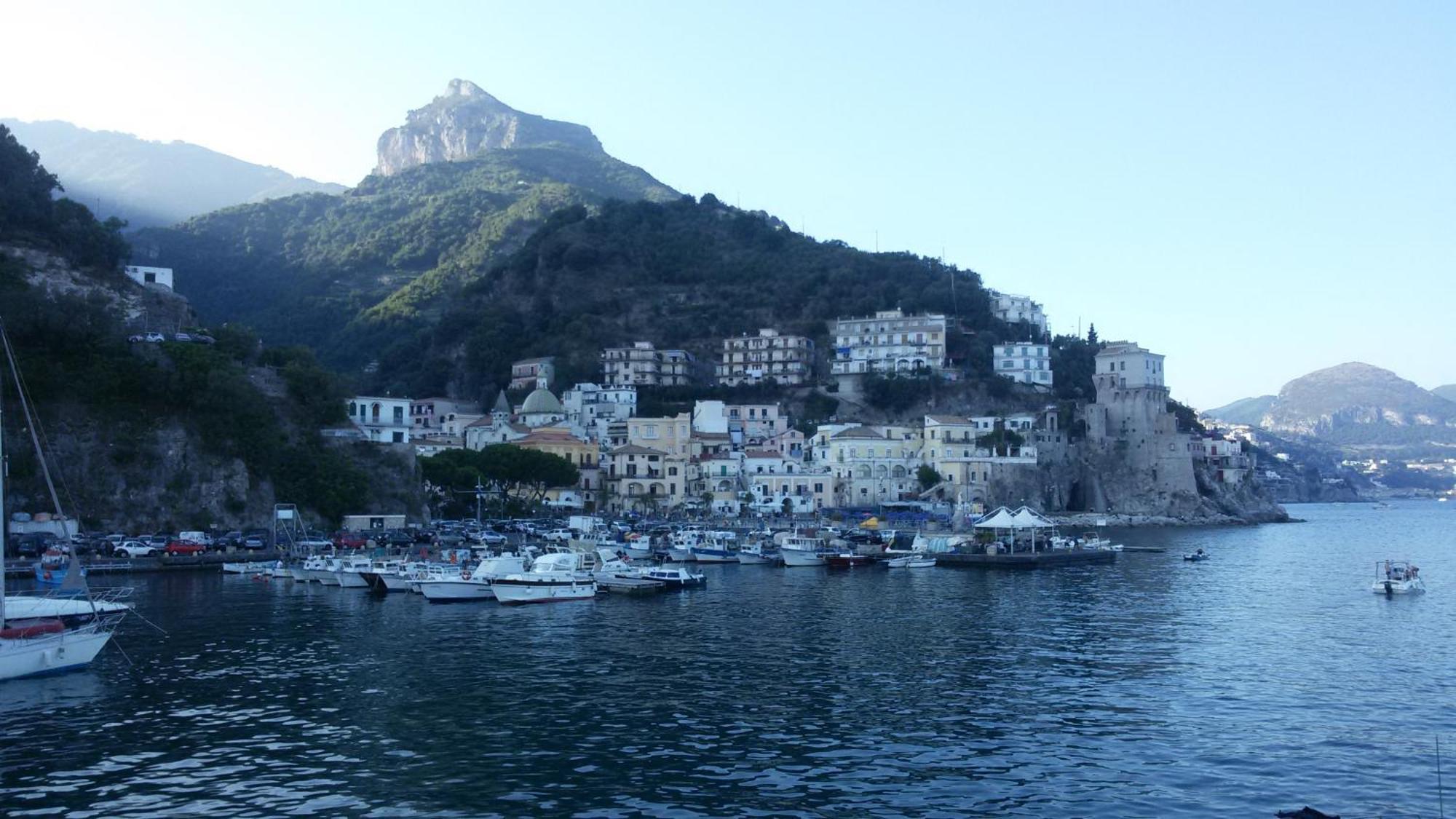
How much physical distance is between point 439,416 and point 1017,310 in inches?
2588

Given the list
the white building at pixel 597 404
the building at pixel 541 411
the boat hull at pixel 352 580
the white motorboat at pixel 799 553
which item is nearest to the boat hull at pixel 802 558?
the white motorboat at pixel 799 553

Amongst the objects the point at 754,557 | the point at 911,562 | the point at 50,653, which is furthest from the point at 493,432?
the point at 50,653

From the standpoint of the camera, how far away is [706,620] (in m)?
38.6

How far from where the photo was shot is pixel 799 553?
2458 inches

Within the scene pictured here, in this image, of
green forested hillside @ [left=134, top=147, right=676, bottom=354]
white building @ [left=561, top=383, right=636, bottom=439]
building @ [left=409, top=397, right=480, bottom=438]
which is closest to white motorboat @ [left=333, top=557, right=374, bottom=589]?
building @ [left=409, top=397, right=480, bottom=438]

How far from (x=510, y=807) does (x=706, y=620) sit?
21.7m

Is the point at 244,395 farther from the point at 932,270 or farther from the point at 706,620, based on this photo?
the point at 932,270

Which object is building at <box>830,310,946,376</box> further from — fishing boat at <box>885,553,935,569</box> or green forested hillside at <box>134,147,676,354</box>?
fishing boat at <box>885,553,935,569</box>

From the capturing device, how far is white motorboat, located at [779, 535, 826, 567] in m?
62.2

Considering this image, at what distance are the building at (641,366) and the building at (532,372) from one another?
5.42 metres

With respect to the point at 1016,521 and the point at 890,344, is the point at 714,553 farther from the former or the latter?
the point at 890,344

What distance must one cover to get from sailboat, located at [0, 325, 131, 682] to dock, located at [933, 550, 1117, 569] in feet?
143

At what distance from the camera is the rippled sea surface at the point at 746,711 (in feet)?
58.5

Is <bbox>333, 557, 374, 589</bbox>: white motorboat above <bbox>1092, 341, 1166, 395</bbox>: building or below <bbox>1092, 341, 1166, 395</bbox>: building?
below
